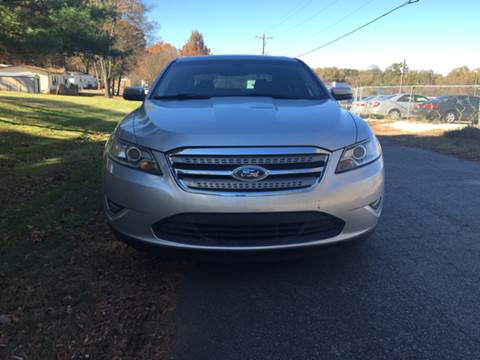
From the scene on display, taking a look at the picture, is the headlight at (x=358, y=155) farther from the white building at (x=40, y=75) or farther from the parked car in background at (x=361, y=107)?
the white building at (x=40, y=75)

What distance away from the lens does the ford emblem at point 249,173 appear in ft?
9.14

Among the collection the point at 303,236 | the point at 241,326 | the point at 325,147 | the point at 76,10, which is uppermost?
the point at 76,10

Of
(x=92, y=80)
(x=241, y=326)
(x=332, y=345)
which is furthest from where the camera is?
(x=92, y=80)

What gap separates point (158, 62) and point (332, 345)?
6994 cm

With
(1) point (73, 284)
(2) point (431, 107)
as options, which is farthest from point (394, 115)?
(1) point (73, 284)

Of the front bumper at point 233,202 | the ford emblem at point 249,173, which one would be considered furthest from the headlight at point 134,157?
the ford emblem at point 249,173

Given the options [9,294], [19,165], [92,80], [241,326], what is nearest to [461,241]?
[241,326]

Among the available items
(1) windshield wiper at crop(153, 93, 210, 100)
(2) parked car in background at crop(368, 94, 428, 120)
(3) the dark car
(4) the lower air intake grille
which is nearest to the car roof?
(1) windshield wiper at crop(153, 93, 210, 100)

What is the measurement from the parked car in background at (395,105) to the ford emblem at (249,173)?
20.0 meters

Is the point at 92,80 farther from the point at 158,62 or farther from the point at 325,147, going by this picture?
the point at 325,147

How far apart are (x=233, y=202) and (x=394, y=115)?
21.2 m

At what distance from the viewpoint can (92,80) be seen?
89.8 meters

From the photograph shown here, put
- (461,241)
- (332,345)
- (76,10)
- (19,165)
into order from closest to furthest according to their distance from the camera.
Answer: (332,345) < (461,241) < (19,165) < (76,10)

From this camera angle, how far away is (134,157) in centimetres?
302
